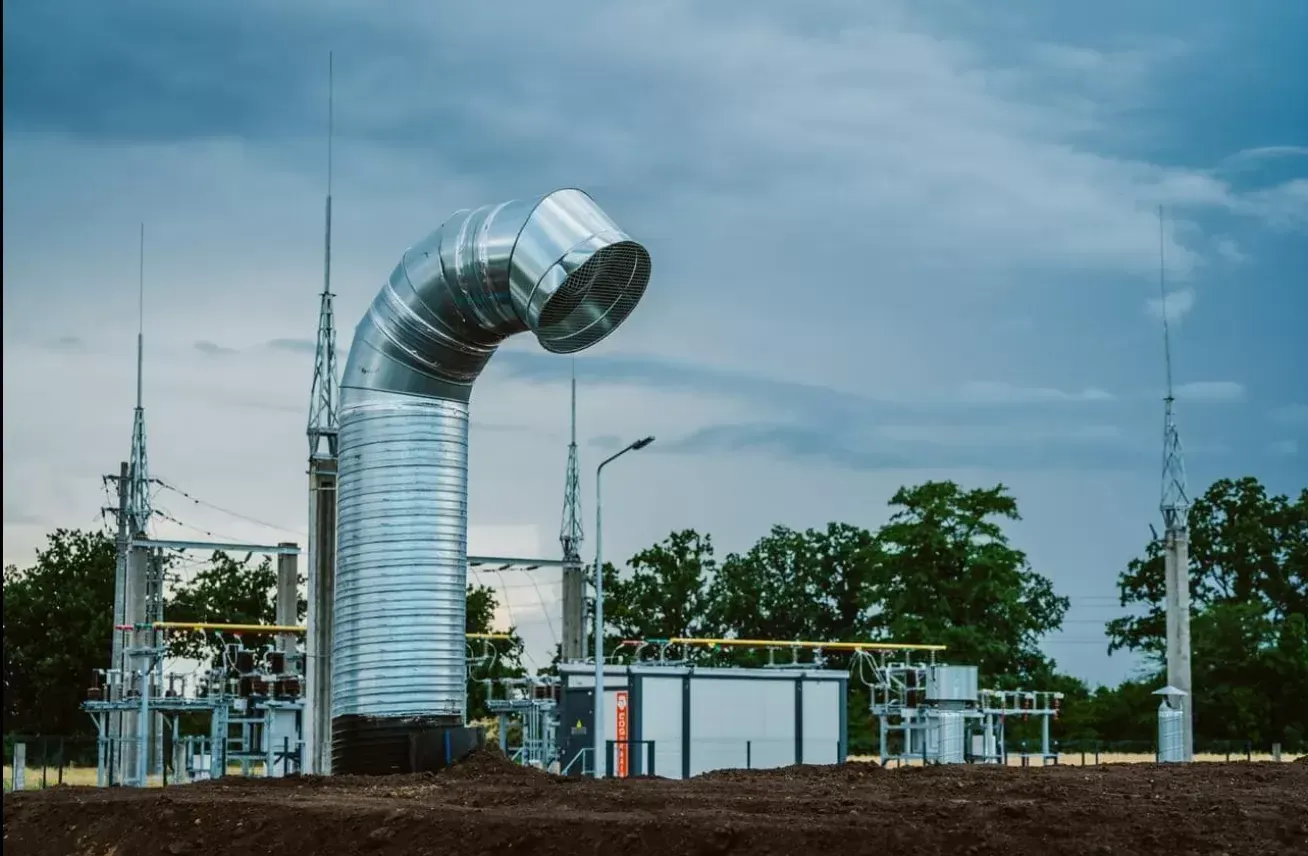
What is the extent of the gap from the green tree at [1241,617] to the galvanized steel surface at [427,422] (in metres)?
56.5

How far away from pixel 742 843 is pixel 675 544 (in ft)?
235

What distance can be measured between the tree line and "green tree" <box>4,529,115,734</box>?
92 mm

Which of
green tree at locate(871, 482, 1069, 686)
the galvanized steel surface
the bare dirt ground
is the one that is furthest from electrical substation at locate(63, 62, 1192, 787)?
green tree at locate(871, 482, 1069, 686)

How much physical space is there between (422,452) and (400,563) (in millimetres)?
1438

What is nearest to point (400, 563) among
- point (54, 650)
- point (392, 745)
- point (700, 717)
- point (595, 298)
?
point (392, 745)

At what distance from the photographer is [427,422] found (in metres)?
22.8

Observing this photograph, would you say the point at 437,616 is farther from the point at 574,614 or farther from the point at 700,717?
the point at 574,614

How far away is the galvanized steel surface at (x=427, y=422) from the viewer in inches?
853

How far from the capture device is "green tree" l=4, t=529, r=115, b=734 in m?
81.9

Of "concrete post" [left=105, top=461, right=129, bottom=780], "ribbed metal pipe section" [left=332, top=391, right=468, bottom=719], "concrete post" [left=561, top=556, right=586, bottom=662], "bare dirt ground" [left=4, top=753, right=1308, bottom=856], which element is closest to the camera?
"bare dirt ground" [left=4, top=753, right=1308, bottom=856]

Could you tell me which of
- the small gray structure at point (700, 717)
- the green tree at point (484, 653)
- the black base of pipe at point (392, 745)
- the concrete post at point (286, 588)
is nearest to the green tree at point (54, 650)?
the green tree at point (484, 653)

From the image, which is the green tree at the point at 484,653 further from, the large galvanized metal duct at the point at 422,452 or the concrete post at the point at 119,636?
the large galvanized metal duct at the point at 422,452

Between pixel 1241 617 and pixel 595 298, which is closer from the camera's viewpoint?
pixel 595 298

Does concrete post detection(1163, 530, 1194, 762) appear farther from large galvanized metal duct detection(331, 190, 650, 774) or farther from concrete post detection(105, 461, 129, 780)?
large galvanized metal duct detection(331, 190, 650, 774)
